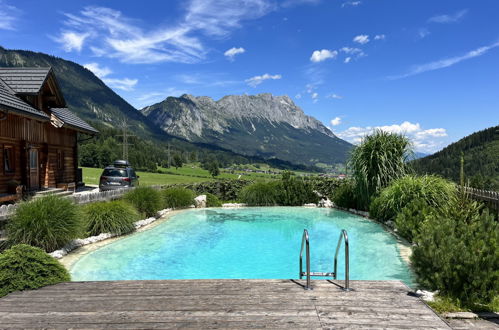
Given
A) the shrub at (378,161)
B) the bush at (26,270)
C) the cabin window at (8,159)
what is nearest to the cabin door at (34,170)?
the cabin window at (8,159)

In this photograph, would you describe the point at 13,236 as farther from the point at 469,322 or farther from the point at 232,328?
the point at 469,322

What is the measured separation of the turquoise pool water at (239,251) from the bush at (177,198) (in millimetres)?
2452

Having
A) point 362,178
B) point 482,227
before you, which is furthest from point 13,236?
point 362,178

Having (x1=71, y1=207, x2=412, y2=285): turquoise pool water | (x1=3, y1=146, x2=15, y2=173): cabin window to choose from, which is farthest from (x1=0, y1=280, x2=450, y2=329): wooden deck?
(x1=3, y1=146, x2=15, y2=173): cabin window

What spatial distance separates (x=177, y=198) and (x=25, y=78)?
31.8 ft

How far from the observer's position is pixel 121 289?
16.2ft

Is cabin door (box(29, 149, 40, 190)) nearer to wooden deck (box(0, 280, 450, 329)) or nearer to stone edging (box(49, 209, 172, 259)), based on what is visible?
stone edging (box(49, 209, 172, 259))

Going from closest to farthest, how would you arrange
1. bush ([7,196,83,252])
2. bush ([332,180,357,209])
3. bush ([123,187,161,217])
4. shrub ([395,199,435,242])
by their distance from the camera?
bush ([7,196,83,252])
shrub ([395,199,435,242])
bush ([123,187,161,217])
bush ([332,180,357,209])

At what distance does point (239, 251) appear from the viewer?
10039 millimetres

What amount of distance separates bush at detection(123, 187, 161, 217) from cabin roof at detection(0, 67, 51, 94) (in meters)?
6.90

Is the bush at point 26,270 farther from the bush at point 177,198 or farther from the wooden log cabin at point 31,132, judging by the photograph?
the bush at point 177,198

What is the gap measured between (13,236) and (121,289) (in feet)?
16.1

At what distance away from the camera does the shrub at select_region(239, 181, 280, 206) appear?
18656 mm

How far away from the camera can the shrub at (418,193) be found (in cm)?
1098
